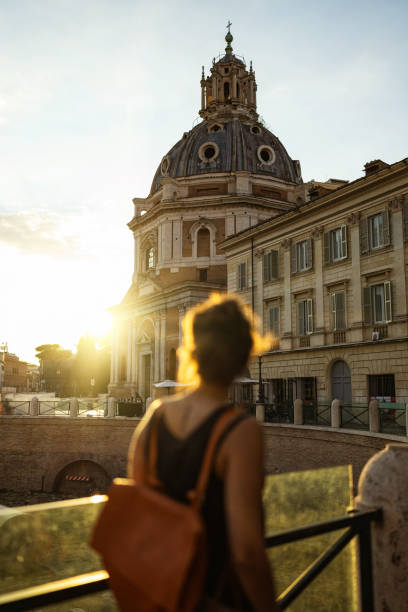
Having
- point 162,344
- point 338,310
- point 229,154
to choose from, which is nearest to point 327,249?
point 338,310

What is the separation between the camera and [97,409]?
93.6 ft

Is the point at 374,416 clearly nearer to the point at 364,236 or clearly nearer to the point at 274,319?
the point at 364,236

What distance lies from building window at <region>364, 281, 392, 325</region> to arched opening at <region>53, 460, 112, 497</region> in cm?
1554

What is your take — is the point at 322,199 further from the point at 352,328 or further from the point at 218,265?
the point at 218,265

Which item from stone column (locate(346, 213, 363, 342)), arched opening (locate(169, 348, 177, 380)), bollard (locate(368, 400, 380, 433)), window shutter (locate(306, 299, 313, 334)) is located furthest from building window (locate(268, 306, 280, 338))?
arched opening (locate(169, 348, 177, 380))

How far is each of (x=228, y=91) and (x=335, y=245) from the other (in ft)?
115

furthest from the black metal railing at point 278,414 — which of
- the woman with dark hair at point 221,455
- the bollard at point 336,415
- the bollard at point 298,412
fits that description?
the woman with dark hair at point 221,455

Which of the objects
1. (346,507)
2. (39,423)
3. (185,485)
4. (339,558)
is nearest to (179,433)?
(185,485)

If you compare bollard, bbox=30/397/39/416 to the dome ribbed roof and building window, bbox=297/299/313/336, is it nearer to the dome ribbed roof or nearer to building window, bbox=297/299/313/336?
building window, bbox=297/299/313/336

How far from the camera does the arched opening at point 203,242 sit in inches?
1649

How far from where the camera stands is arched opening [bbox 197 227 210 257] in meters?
41.9

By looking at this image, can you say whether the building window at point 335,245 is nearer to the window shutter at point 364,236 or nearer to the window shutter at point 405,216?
the window shutter at point 364,236

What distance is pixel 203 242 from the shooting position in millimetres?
42094

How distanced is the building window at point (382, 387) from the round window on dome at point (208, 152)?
28557mm
